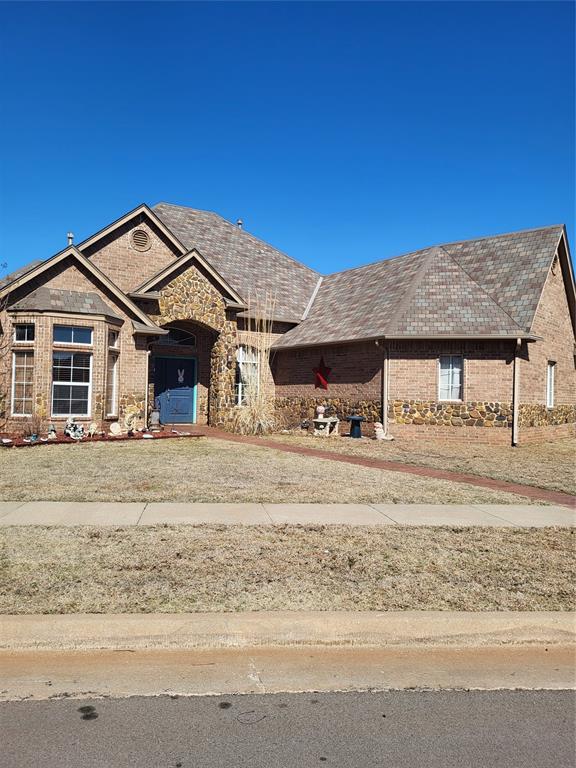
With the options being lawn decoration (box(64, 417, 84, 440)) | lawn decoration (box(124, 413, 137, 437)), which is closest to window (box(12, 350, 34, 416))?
lawn decoration (box(64, 417, 84, 440))

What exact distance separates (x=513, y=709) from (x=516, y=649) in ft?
3.30

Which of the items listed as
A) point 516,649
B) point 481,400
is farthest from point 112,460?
point 481,400

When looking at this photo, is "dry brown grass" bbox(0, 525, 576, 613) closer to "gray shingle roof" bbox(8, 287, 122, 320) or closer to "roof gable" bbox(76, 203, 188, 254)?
"gray shingle roof" bbox(8, 287, 122, 320)

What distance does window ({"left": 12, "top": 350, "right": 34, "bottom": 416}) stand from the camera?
17.5 m

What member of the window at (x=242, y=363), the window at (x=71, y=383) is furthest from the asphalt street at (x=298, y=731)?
the window at (x=242, y=363)

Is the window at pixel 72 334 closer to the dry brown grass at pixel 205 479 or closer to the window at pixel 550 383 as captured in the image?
the dry brown grass at pixel 205 479

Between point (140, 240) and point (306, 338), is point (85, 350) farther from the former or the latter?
point (306, 338)

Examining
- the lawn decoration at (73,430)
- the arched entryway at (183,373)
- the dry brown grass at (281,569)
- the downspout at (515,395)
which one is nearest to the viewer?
the dry brown grass at (281,569)

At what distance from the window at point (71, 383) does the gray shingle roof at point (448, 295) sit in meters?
7.80

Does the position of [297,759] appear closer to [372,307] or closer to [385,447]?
[385,447]

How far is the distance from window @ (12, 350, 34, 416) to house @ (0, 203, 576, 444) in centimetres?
3

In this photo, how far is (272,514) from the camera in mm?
8219

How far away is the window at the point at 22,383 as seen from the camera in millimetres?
17531

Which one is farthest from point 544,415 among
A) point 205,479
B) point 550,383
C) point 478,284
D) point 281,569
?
point 281,569
